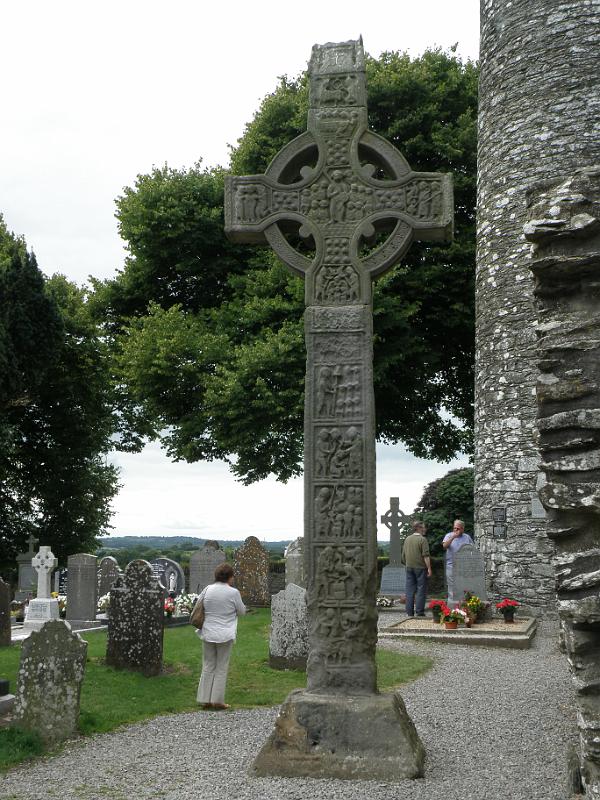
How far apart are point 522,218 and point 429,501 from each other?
35.1 feet

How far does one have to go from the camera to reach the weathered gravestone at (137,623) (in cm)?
1005

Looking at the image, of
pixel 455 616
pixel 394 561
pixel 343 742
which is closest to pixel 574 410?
pixel 343 742

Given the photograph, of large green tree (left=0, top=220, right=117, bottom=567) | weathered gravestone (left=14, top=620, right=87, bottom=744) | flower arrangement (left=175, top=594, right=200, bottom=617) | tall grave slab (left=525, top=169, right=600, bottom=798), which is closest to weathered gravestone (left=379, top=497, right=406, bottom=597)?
flower arrangement (left=175, top=594, right=200, bottom=617)

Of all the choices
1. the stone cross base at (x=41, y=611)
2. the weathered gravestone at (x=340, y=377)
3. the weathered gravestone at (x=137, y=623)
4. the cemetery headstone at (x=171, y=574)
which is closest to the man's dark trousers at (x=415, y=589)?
Result: the cemetery headstone at (x=171, y=574)

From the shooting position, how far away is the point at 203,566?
62.1ft

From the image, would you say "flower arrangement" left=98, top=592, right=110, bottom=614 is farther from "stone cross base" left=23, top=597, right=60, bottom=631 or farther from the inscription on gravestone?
the inscription on gravestone

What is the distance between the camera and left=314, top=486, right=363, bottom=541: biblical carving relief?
19.9 feet

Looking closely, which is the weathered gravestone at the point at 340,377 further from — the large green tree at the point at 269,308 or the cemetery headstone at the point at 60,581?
the cemetery headstone at the point at 60,581

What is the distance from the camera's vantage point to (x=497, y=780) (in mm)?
5645

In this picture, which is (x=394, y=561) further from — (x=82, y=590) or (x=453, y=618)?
(x=82, y=590)

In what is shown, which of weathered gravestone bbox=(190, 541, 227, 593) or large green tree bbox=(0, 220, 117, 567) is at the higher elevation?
large green tree bbox=(0, 220, 117, 567)

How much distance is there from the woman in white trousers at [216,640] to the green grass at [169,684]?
0.73 ft

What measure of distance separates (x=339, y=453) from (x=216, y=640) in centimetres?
330

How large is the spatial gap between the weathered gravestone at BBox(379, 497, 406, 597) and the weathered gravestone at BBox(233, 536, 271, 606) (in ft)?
9.94
